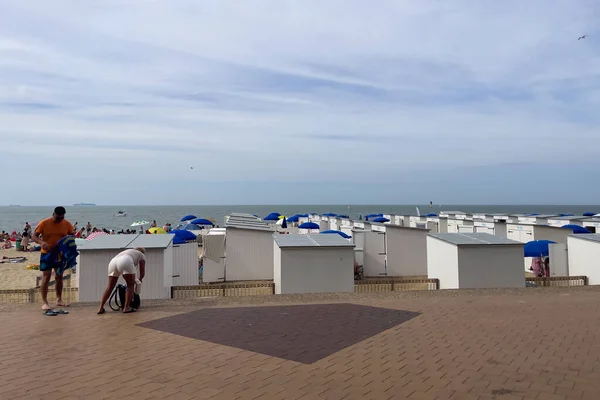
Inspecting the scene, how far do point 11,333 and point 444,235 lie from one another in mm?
10090

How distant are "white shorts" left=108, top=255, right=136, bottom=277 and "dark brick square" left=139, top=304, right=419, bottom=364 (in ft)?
2.95

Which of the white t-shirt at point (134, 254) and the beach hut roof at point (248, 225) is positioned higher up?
the beach hut roof at point (248, 225)

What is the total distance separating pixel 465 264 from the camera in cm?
1055

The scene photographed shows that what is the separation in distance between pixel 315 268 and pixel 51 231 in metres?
5.74

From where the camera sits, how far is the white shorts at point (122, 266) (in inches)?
278

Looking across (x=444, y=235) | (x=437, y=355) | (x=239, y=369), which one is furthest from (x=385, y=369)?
(x=444, y=235)

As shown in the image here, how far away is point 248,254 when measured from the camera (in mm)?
15781

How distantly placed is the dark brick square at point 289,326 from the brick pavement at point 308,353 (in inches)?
1.0

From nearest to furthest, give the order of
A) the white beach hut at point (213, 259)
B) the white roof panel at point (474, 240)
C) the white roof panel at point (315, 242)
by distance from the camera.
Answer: the white roof panel at point (474, 240)
the white roof panel at point (315, 242)
the white beach hut at point (213, 259)

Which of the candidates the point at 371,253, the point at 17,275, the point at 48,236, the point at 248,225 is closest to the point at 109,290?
the point at 48,236

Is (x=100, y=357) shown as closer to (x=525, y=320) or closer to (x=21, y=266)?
(x=525, y=320)

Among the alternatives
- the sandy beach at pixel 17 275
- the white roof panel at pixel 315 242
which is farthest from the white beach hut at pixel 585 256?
the sandy beach at pixel 17 275

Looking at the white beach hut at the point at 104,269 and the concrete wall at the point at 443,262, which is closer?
the white beach hut at the point at 104,269

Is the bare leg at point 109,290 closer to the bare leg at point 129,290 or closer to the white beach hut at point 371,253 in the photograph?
the bare leg at point 129,290
